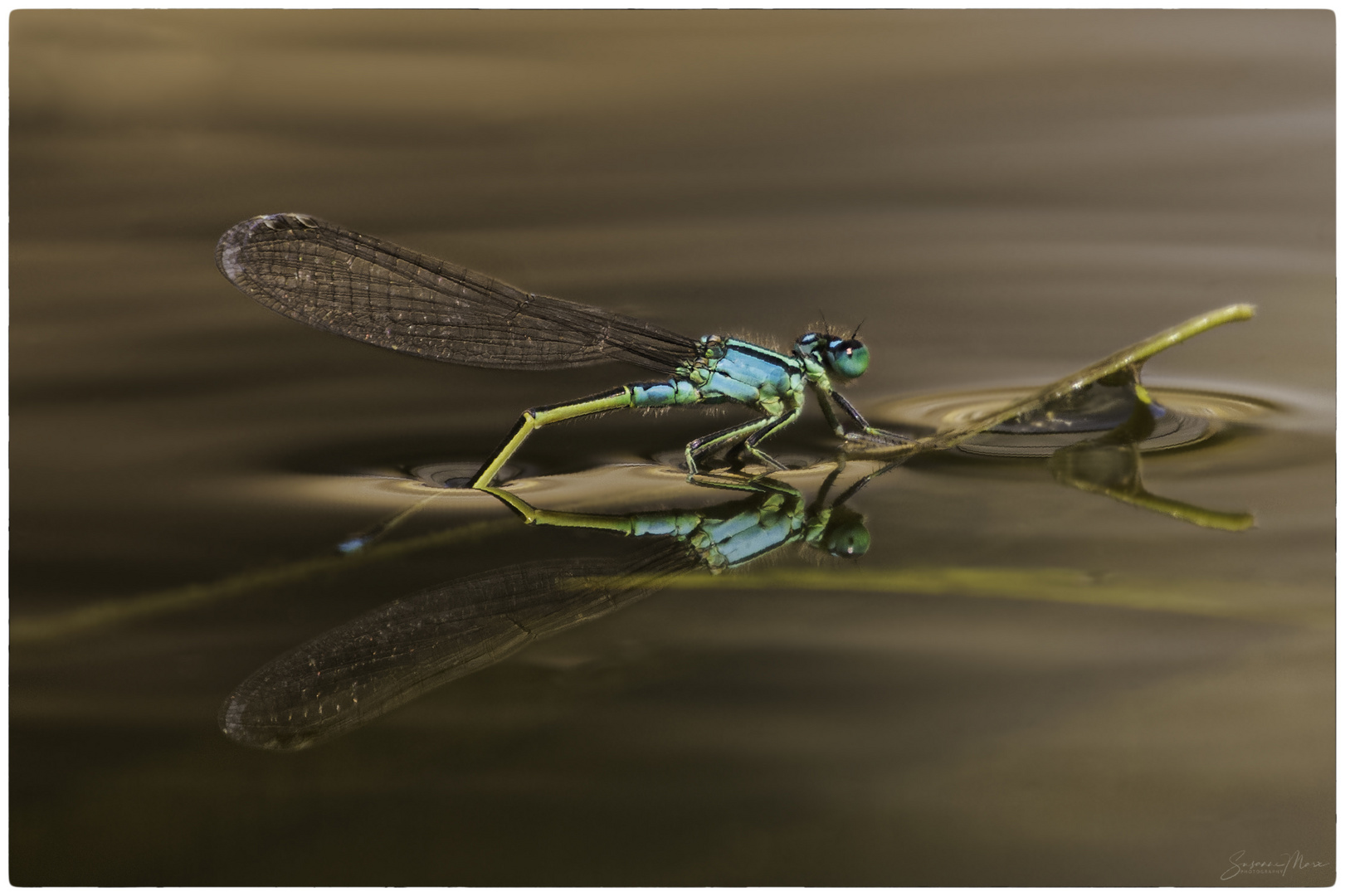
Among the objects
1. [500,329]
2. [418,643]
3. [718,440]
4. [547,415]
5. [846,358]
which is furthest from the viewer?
[500,329]

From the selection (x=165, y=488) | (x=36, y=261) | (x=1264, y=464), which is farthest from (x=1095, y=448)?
(x=36, y=261)

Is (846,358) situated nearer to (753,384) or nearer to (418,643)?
(753,384)

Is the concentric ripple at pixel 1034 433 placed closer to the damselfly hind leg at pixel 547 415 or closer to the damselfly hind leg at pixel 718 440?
the damselfly hind leg at pixel 718 440

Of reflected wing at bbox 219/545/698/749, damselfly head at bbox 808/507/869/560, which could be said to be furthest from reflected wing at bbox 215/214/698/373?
reflected wing at bbox 219/545/698/749

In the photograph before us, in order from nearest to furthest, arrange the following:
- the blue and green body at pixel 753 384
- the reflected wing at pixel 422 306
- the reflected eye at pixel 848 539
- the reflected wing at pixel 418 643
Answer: the reflected wing at pixel 418 643 < the reflected eye at pixel 848 539 < the blue and green body at pixel 753 384 < the reflected wing at pixel 422 306

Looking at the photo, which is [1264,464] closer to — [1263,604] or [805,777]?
[1263,604]

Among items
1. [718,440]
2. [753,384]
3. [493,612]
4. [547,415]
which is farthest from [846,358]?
[493,612]

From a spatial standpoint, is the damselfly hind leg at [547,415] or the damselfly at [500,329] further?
the damselfly at [500,329]

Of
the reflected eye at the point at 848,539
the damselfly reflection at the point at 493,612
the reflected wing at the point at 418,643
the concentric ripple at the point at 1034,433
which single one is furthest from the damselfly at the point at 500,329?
the reflected wing at the point at 418,643
